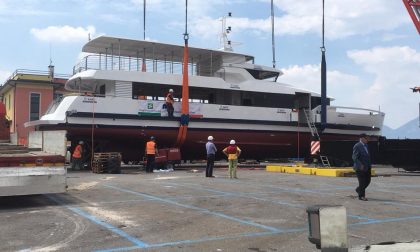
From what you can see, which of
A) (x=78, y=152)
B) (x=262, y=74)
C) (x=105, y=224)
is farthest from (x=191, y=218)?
(x=262, y=74)

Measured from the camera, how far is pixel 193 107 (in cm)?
2278

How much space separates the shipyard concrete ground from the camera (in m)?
6.39

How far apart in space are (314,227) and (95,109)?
16937mm

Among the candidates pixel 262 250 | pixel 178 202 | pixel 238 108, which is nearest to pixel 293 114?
pixel 238 108

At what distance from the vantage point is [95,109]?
67.4ft

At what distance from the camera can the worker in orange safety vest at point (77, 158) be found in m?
20.8

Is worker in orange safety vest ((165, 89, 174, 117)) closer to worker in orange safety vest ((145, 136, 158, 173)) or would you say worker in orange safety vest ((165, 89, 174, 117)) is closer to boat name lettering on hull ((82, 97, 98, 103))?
worker in orange safety vest ((145, 136, 158, 173))

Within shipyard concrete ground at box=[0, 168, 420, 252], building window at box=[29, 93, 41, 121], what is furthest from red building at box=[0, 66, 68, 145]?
shipyard concrete ground at box=[0, 168, 420, 252]

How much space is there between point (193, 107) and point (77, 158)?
19.4ft

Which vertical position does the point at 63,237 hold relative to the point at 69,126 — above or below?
below

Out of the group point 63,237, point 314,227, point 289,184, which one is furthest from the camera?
point 289,184

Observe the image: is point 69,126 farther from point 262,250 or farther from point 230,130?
point 262,250

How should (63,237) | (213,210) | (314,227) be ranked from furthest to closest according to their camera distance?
(213,210)
(63,237)
(314,227)

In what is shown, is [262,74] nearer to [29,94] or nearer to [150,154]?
[150,154]
